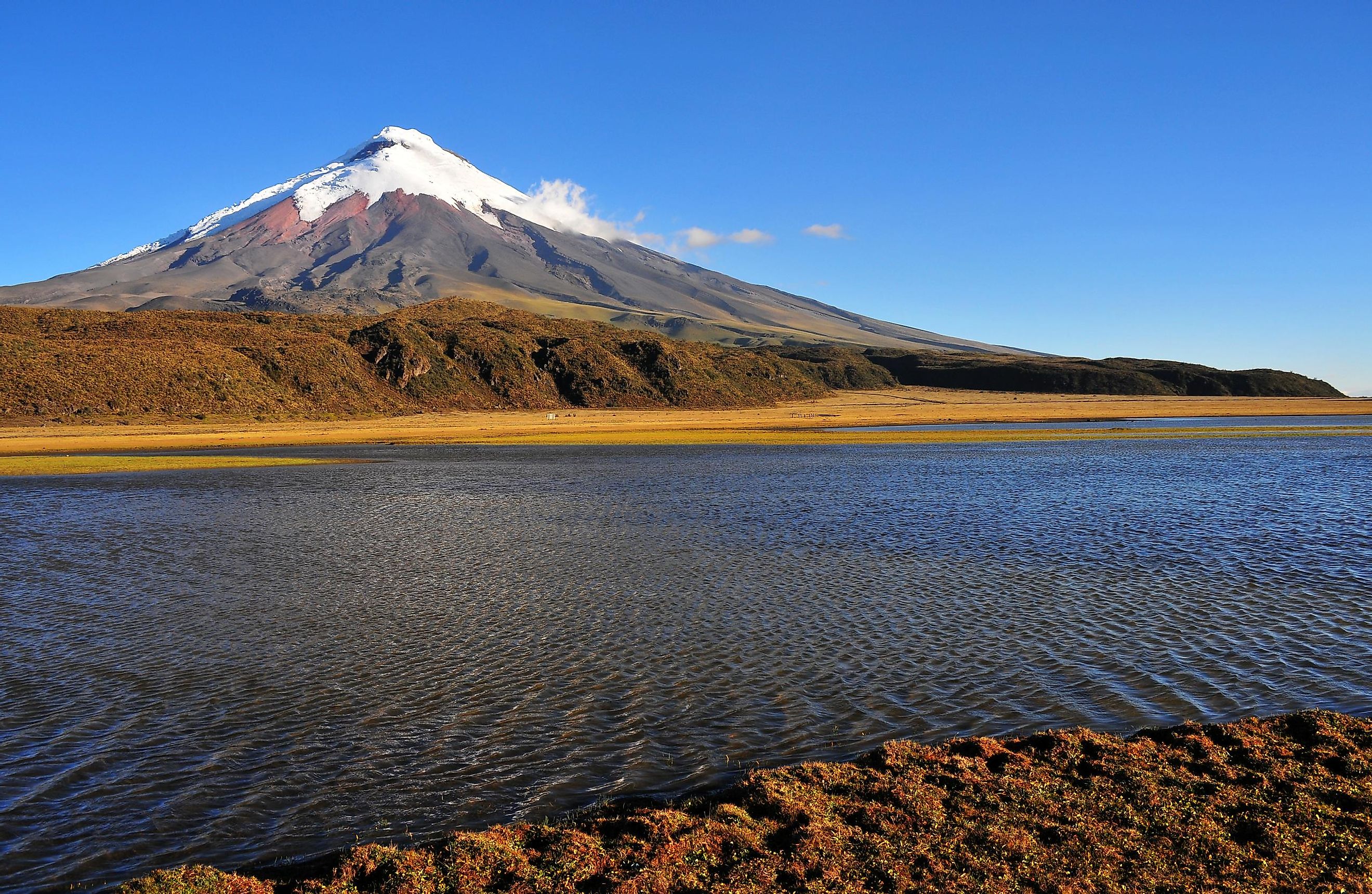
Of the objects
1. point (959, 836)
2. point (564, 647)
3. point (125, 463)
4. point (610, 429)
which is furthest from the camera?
point (610, 429)

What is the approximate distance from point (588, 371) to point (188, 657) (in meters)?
170

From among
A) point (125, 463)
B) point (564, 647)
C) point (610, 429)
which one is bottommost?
point (125, 463)

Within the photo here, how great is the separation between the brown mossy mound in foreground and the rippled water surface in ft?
4.53

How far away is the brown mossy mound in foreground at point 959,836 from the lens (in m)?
9.45

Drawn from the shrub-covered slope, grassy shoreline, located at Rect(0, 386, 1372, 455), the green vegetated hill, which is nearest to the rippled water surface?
grassy shoreline, located at Rect(0, 386, 1372, 455)

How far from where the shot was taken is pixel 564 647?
19.7 meters

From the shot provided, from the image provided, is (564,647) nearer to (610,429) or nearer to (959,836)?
(959,836)

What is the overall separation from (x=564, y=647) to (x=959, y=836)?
36.2 ft

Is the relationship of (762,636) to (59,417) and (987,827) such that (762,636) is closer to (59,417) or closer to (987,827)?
(987,827)

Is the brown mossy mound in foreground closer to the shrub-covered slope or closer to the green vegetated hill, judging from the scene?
the green vegetated hill

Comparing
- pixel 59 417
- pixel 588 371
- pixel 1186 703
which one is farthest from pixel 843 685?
pixel 588 371

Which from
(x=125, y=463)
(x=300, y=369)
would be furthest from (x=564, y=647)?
(x=300, y=369)

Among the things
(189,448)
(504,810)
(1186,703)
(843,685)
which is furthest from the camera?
(189,448)

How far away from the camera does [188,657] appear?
62.2 feet
